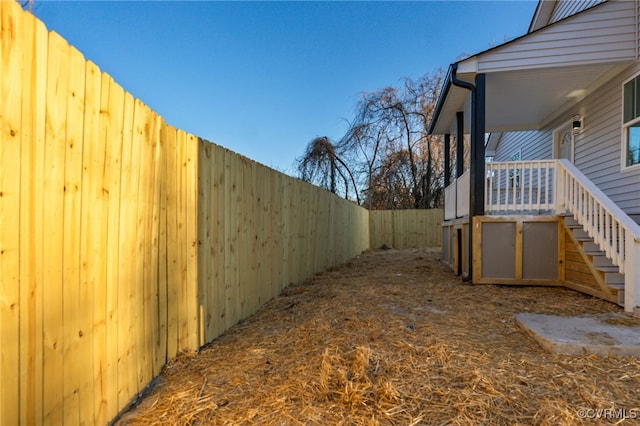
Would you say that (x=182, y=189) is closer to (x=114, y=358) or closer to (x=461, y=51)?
(x=114, y=358)

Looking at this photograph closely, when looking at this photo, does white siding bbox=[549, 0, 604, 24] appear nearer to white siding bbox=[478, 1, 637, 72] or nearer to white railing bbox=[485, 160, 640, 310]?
white siding bbox=[478, 1, 637, 72]

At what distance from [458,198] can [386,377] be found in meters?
5.26

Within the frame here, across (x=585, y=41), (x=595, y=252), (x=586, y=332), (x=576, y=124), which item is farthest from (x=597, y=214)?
(x=576, y=124)

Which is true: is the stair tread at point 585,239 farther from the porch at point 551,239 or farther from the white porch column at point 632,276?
the white porch column at point 632,276

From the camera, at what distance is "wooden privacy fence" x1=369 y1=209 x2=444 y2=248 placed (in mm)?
13602

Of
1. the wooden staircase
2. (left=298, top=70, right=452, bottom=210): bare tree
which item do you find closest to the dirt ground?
the wooden staircase

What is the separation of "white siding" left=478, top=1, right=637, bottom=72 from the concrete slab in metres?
3.79

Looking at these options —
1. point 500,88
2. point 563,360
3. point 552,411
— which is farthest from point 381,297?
point 500,88

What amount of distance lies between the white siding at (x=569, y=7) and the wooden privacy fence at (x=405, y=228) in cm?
714

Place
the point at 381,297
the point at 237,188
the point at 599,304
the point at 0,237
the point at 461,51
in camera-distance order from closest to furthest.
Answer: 1. the point at 0,237
2. the point at 237,188
3. the point at 599,304
4. the point at 381,297
5. the point at 461,51

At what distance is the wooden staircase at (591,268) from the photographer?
3.84 metres

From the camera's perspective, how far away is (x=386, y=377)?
81.6 inches

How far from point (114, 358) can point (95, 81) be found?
4.48 feet

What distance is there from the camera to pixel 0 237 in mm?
1142
